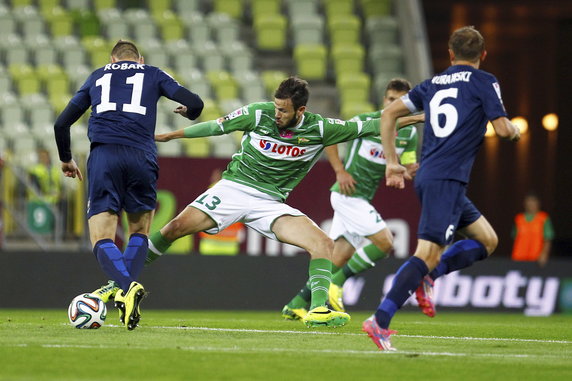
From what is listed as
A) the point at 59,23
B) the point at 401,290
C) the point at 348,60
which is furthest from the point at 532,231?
the point at 401,290

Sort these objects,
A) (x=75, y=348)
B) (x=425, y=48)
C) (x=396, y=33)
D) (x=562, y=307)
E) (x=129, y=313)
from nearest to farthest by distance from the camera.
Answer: (x=75, y=348), (x=129, y=313), (x=562, y=307), (x=425, y=48), (x=396, y=33)

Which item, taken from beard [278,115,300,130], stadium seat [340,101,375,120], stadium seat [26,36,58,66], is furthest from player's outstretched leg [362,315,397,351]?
stadium seat [26,36,58,66]

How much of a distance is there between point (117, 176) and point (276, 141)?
1.34m

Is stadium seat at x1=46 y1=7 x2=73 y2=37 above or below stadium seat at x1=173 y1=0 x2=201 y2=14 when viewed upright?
below

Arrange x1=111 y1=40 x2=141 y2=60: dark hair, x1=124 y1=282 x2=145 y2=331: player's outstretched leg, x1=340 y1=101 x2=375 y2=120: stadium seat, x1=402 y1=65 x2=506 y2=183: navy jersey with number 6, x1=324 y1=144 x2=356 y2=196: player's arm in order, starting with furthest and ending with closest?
1. x1=340 y1=101 x2=375 y2=120: stadium seat
2. x1=324 y1=144 x2=356 y2=196: player's arm
3. x1=111 y1=40 x2=141 y2=60: dark hair
4. x1=124 y1=282 x2=145 y2=331: player's outstretched leg
5. x1=402 y1=65 x2=506 y2=183: navy jersey with number 6

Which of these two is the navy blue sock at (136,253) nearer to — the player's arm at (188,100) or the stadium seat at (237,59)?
the player's arm at (188,100)

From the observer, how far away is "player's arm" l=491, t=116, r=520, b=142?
6598 mm

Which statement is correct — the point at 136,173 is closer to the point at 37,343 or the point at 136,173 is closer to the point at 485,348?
the point at 37,343

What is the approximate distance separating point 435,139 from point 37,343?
2.72 m

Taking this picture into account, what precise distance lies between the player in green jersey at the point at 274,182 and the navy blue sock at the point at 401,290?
73.5 inches

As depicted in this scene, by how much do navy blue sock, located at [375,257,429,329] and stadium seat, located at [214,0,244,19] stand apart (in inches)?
567

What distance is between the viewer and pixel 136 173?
795cm

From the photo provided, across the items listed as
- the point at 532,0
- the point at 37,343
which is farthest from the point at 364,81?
the point at 37,343

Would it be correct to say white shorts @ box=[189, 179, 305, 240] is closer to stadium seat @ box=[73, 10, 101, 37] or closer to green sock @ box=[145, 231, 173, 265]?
green sock @ box=[145, 231, 173, 265]
